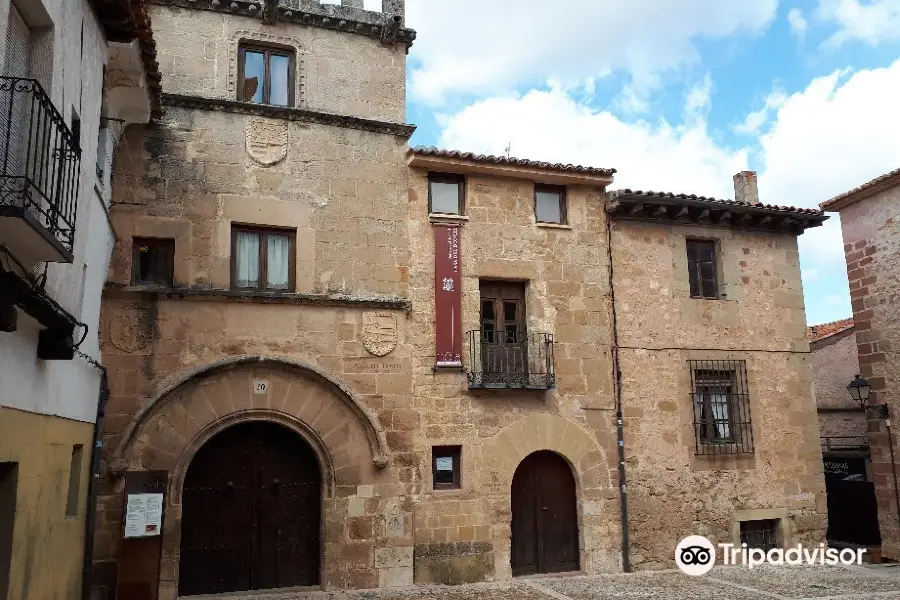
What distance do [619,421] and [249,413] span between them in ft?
18.1

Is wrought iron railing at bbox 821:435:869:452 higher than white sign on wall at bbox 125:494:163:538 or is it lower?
higher

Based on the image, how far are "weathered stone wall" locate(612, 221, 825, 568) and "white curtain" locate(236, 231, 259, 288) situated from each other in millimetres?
5589

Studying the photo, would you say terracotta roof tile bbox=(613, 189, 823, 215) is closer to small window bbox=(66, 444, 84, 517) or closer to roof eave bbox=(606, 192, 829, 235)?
roof eave bbox=(606, 192, 829, 235)

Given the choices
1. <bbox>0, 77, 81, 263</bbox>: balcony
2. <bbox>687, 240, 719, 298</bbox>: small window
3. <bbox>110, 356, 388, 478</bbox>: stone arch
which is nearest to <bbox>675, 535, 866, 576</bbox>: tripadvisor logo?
<bbox>687, 240, 719, 298</bbox>: small window

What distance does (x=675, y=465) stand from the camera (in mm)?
11469

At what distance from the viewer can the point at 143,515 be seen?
812cm

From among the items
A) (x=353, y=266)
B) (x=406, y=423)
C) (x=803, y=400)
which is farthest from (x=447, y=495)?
(x=803, y=400)

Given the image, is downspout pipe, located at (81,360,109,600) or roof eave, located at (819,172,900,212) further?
roof eave, located at (819,172,900,212)

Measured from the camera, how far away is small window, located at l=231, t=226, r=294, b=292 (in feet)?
32.9

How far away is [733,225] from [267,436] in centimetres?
842

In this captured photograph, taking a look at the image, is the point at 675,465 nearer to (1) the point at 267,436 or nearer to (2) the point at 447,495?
(2) the point at 447,495

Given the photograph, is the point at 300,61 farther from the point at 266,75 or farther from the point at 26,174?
the point at 26,174

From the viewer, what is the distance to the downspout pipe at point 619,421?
36.1ft

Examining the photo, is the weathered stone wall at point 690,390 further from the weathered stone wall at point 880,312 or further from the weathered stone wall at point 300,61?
the weathered stone wall at point 300,61
